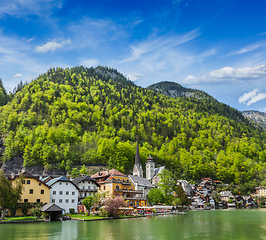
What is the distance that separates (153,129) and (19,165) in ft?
309

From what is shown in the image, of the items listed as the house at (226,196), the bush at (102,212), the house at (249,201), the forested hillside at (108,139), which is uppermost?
the forested hillside at (108,139)

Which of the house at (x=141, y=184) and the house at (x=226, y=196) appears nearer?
the house at (x=141, y=184)

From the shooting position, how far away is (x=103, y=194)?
5897cm

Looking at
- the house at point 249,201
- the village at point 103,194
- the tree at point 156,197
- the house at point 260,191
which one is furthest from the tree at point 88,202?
the house at point 260,191

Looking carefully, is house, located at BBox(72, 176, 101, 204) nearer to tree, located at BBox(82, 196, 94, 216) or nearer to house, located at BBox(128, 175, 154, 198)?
tree, located at BBox(82, 196, 94, 216)

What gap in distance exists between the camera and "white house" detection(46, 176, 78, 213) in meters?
57.6

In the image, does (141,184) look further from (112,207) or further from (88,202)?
(88,202)

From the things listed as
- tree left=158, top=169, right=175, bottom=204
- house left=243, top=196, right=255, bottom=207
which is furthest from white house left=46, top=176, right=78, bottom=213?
house left=243, top=196, right=255, bottom=207

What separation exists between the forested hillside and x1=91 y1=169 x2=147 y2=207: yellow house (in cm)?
3229

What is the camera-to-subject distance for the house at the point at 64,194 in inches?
2269

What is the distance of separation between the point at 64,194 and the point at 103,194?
332 inches

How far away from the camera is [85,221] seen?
46500 millimetres

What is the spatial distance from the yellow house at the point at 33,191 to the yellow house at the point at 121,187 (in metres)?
17.9

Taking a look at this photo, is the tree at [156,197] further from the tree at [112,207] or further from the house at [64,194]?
the tree at [112,207]
